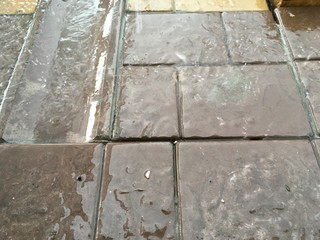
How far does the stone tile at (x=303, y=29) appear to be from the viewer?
1.66 metres

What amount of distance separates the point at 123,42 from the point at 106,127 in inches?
22.0

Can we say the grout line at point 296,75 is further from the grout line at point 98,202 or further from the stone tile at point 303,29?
the grout line at point 98,202

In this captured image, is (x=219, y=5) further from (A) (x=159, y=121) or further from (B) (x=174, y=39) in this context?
(A) (x=159, y=121)

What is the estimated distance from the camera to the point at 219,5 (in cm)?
195

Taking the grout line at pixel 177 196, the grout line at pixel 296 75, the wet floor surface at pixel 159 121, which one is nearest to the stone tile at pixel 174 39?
the wet floor surface at pixel 159 121

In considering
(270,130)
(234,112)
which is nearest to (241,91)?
(234,112)

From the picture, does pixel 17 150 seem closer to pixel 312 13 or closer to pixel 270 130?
pixel 270 130

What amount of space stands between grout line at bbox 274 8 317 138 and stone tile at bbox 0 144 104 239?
0.89 meters

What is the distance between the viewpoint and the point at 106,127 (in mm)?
1372

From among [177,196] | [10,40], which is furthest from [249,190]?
[10,40]

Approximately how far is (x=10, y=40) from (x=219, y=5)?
1190 mm

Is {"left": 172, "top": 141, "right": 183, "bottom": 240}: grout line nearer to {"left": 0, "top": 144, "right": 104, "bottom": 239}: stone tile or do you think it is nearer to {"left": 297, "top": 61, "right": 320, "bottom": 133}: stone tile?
{"left": 0, "top": 144, "right": 104, "bottom": 239}: stone tile

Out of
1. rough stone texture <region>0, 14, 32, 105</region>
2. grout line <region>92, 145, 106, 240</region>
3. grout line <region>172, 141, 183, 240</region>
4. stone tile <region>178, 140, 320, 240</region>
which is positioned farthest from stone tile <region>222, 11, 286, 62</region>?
rough stone texture <region>0, 14, 32, 105</region>

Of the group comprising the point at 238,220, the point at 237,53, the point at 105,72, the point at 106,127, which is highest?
the point at 237,53
